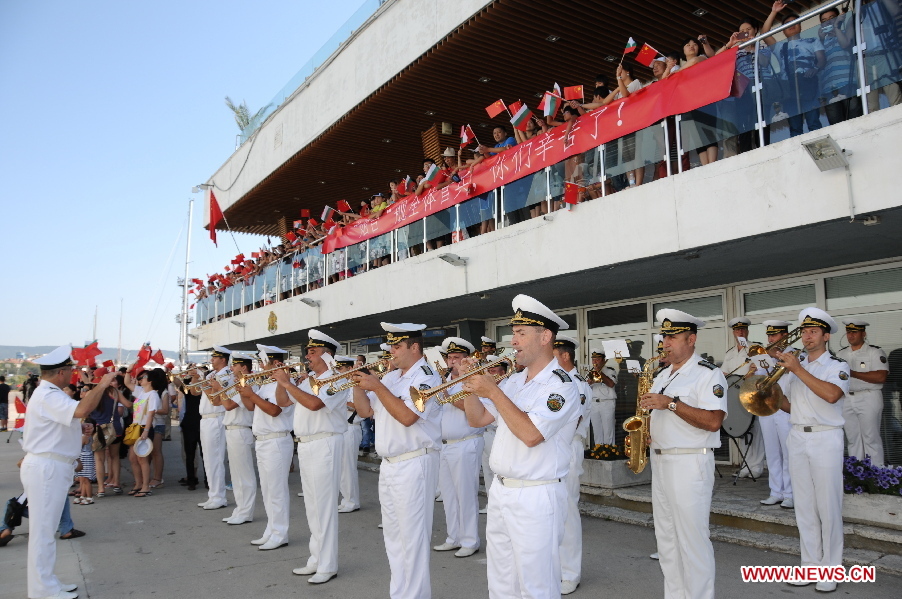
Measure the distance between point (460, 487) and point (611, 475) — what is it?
8.41 ft

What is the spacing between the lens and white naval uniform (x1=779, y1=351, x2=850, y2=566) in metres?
5.32

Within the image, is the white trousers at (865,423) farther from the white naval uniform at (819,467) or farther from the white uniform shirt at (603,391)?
the white uniform shirt at (603,391)

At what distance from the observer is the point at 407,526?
4.94 metres

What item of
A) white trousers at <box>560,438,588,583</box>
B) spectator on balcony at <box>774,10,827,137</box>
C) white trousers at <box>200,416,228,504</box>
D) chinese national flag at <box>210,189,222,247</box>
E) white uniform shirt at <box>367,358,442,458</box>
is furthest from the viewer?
chinese national flag at <box>210,189,222,247</box>

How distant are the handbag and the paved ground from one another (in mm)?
1693

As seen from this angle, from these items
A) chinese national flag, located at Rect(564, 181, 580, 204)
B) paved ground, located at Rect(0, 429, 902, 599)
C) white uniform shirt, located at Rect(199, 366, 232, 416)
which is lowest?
paved ground, located at Rect(0, 429, 902, 599)

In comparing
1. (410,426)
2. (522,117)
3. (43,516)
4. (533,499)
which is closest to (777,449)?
(410,426)

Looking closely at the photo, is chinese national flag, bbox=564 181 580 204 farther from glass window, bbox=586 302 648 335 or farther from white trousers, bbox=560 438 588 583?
white trousers, bbox=560 438 588 583

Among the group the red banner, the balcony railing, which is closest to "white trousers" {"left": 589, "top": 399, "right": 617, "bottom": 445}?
the balcony railing

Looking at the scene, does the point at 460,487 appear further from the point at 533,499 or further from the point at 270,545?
the point at 533,499

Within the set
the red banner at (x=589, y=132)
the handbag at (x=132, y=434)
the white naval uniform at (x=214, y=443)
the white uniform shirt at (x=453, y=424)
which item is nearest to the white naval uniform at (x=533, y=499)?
the white uniform shirt at (x=453, y=424)

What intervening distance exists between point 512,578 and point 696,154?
5.86 metres

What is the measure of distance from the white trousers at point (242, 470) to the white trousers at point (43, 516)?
2.83 metres

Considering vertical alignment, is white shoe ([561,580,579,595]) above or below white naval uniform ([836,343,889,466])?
below
